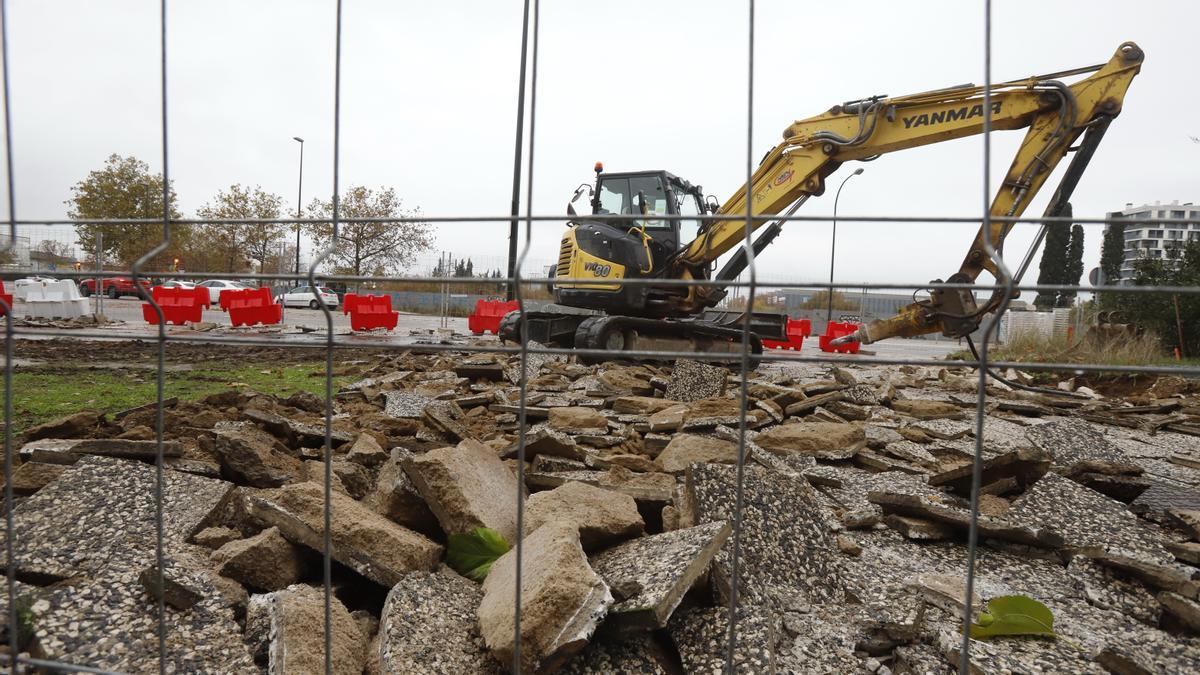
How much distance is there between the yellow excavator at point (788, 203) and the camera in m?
7.59

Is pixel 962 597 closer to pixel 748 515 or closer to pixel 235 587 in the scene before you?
pixel 748 515

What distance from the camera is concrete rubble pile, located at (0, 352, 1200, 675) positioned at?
2104mm

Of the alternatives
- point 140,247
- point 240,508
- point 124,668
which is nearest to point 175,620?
point 124,668

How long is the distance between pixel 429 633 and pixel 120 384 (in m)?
8.09

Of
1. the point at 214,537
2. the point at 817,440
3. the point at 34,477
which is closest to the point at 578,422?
the point at 817,440

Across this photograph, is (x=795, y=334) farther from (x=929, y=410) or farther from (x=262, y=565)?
(x=262, y=565)

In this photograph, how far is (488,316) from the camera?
14266mm

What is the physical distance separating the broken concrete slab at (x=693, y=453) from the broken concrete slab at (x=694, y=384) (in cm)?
309

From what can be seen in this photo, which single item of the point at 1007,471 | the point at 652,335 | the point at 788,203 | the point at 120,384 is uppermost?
the point at 788,203

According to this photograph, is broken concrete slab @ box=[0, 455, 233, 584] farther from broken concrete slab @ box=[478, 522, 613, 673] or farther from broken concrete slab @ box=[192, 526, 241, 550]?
broken concrete slab @ box=[478, 522, 613, 673]

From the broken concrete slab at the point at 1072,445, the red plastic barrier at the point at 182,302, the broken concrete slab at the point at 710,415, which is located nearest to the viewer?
the broken concrete slab at the point at 1072,445

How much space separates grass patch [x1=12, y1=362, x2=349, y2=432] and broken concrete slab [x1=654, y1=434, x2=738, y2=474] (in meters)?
4.82

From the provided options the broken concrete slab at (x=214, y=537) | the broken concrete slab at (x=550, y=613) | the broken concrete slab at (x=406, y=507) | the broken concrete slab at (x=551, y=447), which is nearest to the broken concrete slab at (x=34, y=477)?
the broken concrete slab at (x=214, y=537)

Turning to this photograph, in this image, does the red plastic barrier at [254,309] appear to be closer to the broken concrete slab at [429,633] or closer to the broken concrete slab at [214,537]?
the broken concrete slab at [214,537]
